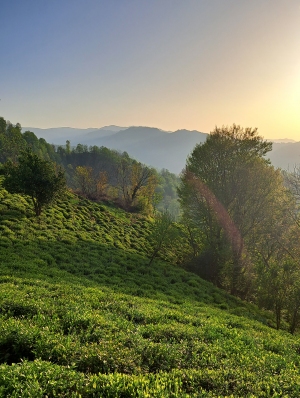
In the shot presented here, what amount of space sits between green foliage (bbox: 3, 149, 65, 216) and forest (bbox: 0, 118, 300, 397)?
0.45 feet

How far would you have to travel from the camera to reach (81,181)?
6656 centimetres

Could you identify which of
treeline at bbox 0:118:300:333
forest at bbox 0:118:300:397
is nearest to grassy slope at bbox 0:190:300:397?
forest at bbox 0:118:300:397

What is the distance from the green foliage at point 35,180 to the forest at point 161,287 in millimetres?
137

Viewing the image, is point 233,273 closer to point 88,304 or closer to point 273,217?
point 273,217

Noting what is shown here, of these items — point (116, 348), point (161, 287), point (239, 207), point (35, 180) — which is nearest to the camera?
point (116, 348)

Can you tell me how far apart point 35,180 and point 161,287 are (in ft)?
62.8

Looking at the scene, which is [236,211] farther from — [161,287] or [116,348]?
[116,348]

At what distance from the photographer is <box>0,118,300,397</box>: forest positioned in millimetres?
6902

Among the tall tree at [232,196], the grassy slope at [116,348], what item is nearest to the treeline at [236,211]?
the tall tree at [232,196]

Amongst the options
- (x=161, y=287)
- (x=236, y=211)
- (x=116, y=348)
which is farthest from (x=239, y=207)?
(x=116, y=348)

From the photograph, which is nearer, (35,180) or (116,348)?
(116,348)

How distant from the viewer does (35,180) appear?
29094 mm

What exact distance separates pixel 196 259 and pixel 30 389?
31212 millimetres

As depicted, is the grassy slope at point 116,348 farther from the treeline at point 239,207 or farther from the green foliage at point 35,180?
the treeline at point 239,207
